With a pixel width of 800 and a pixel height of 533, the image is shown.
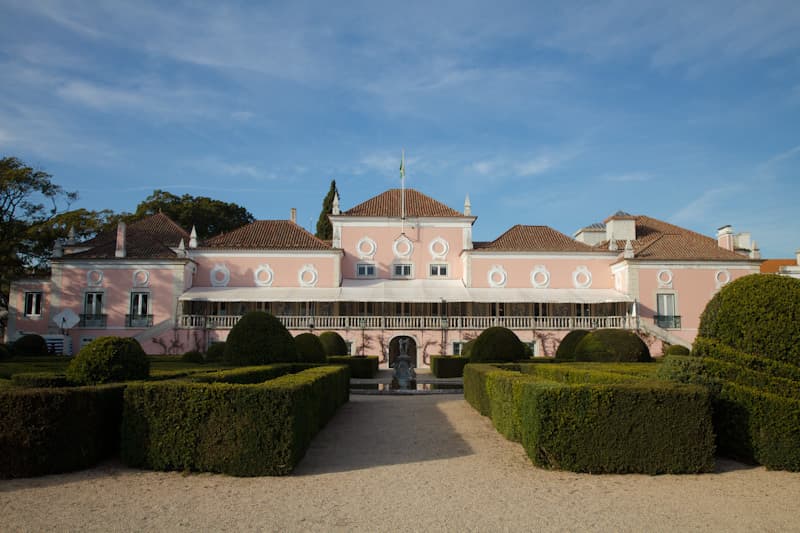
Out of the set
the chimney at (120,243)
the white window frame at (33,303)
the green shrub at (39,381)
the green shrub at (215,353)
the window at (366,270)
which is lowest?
the green shrub at (215,353)

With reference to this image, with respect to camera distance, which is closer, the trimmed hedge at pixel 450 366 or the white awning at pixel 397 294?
the trimmed hedge at pixel 450 366

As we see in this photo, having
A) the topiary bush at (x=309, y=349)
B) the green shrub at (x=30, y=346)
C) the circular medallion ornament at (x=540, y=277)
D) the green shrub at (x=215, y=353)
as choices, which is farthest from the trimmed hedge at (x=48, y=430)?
the circular medallion ornament at (x=540, y=277)

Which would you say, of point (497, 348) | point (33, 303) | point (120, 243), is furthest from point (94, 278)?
point (497, 348)

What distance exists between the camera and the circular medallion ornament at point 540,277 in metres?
35.6

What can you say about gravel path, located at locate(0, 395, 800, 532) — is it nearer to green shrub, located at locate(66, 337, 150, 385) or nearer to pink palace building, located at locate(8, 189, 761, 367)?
green shrub, located at locate(66, 337, 150, 385)

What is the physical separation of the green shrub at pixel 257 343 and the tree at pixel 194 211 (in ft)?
111

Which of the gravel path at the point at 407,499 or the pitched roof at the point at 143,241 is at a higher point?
the pitched roof at the point at 143,241

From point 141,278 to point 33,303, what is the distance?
6389mm

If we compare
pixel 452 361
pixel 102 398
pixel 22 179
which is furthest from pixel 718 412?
pixel 22 179

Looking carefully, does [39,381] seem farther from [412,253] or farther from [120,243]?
[412,253]

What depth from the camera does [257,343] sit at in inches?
635

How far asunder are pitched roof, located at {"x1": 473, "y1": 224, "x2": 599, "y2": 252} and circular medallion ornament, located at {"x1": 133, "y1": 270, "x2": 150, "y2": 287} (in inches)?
714

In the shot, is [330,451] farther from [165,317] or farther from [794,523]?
[165,317]

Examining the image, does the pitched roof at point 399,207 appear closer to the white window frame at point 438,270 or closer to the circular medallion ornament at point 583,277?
the white window frame at point 438,270
